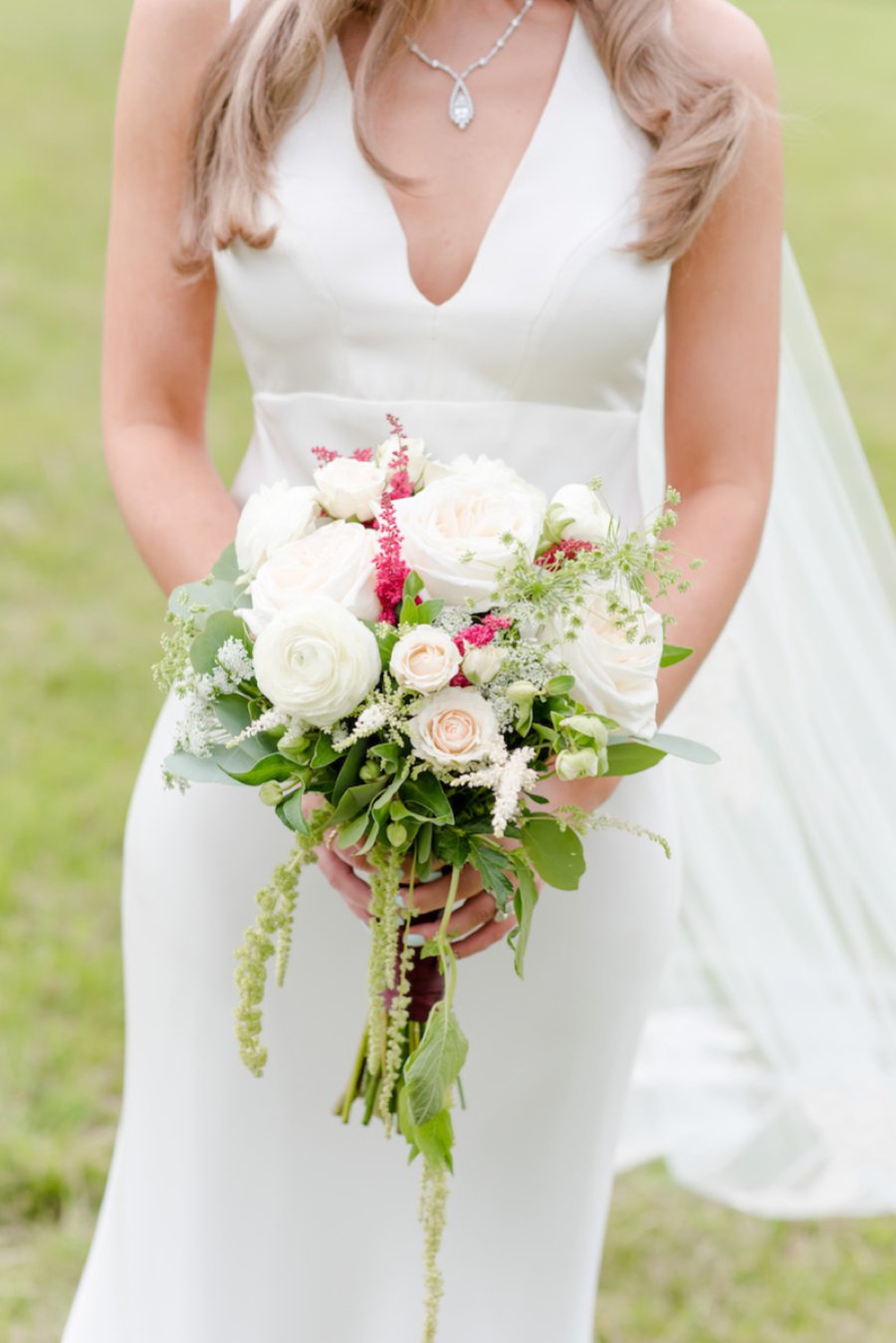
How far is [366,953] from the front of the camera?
269 cm

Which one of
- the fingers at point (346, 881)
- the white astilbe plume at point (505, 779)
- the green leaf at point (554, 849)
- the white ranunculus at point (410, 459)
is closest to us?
the white astilbe plume at point (505, 779)

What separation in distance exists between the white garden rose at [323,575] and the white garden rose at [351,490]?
0.07 meters

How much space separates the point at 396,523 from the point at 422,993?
2.31ft

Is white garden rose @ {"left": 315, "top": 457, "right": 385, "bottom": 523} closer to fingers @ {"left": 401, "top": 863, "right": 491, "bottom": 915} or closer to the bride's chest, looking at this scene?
fingers @ {"left": 401, "top": 863, "right": 491, "bottom": 915}

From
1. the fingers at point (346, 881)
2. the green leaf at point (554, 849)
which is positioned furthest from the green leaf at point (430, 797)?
the fingers at point (346, 881)

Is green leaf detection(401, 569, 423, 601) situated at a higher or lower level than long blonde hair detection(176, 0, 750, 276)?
lower

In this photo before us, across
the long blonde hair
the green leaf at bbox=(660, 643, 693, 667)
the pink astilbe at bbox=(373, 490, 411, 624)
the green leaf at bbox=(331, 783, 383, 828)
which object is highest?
the long blonde hair

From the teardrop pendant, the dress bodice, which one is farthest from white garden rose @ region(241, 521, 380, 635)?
the teardrop pendant

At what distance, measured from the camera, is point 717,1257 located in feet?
12.2

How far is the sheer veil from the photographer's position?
11.9 feet

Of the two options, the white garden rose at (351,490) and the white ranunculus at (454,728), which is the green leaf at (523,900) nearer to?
the white ranunculus at (454,728)

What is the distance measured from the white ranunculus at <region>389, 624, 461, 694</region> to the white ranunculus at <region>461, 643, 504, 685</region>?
16mm

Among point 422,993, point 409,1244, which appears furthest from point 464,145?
point 409,1244

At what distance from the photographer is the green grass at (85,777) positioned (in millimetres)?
3609
